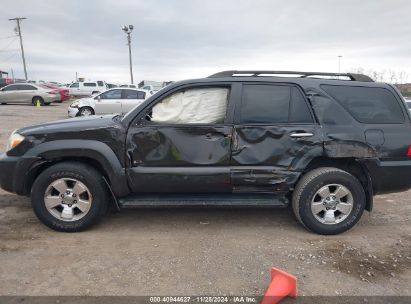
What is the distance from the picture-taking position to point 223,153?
409 cm

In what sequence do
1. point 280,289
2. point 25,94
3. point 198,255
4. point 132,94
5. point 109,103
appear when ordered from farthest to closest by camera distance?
point 25,94 → point 132,94 → point 109,103 → point 198,255 → point 280,289

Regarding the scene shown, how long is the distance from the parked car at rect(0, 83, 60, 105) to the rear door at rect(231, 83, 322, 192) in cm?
2336

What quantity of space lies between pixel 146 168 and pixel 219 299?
173cm

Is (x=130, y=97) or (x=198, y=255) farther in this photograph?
(x=130, y=97)

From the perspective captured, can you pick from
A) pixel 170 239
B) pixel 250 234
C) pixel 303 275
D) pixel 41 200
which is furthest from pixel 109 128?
pixel 303 275

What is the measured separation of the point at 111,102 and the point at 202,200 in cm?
1233

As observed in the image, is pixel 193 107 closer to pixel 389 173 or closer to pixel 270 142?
pixel 270 142

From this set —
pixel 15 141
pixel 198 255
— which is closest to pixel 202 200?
pixel 198 255

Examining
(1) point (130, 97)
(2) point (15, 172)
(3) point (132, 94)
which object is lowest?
(2) point (15, 172)

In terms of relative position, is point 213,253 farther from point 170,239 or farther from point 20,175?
point 20,175

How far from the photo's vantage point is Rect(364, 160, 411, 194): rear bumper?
4.20 meters

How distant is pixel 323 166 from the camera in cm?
432

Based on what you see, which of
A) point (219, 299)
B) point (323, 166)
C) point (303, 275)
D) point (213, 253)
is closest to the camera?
point (219, 299)

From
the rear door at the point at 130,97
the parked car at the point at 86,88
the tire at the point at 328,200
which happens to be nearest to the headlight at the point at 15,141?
the tire at the point at 328,200
